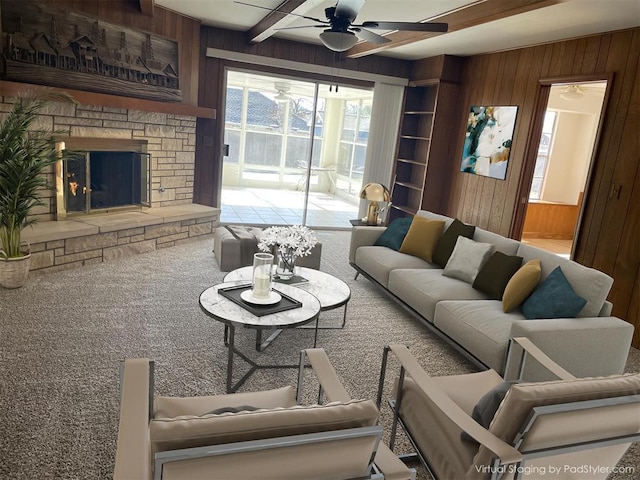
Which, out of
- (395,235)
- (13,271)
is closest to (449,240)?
(395,235)

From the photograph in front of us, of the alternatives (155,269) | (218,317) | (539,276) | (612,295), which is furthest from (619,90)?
(155,269)

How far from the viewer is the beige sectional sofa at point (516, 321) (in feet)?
9.01

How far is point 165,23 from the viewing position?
545cm

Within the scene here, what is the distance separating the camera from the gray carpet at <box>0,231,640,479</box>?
2.18 metres

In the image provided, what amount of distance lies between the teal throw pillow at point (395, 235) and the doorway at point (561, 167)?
12.6 ft

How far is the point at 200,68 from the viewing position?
6.18 m

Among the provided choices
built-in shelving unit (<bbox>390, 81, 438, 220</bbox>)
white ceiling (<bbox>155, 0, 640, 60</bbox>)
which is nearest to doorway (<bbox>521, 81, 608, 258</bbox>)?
built-in shelving unit (<bbox>390, 81, 438, 220</bbox>)

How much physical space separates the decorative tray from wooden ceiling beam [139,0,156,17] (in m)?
3.24

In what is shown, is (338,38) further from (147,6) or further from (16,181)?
(16,181)

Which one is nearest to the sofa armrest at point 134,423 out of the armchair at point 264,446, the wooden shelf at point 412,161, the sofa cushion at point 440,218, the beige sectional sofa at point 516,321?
the armchair at point 264,446

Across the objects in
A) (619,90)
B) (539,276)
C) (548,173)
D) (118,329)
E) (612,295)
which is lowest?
(118,329)

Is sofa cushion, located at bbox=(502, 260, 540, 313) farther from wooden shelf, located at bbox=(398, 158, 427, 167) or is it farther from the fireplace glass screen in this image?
the fireplace glass screen

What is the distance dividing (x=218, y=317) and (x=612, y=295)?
355 cm

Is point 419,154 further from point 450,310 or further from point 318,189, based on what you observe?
point 450,310
